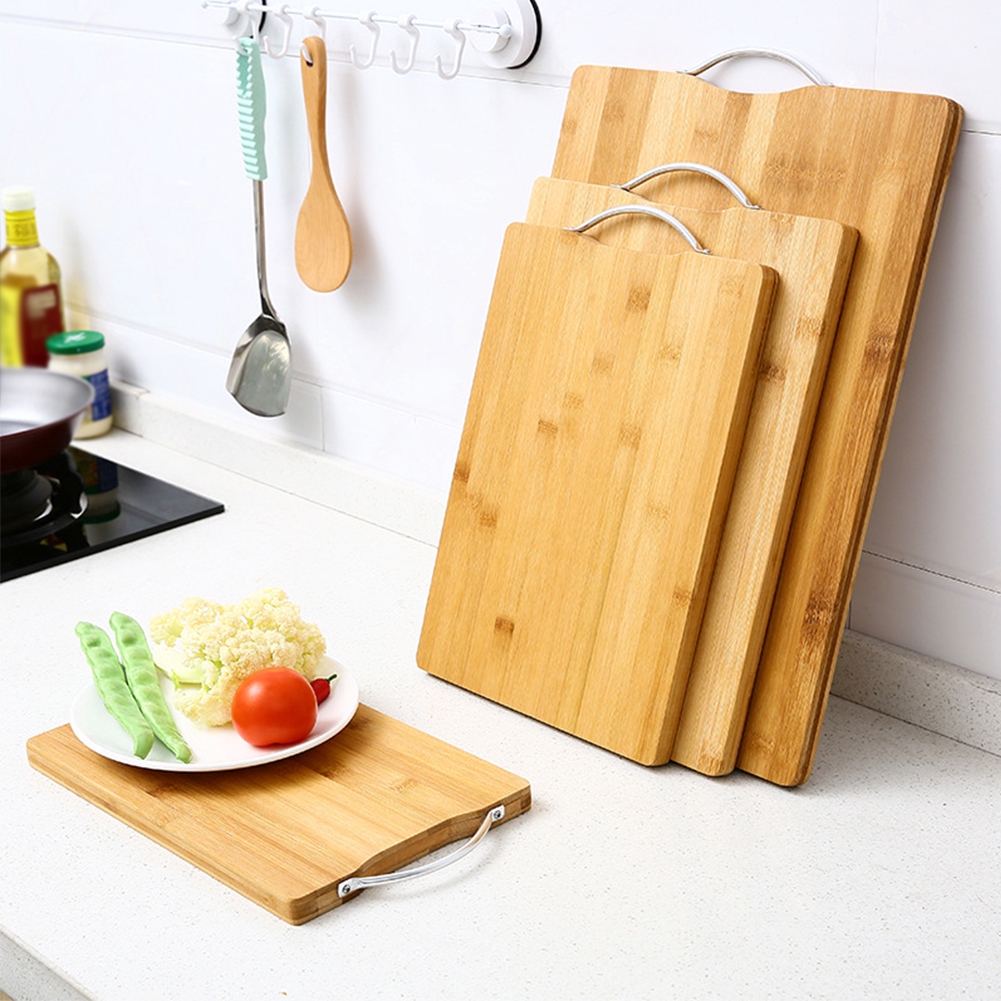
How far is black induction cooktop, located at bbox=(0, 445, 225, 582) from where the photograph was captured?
135 cm

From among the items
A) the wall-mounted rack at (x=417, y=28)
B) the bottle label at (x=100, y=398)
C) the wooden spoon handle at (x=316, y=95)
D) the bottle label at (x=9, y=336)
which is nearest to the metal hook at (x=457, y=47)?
the wall-mounted rack at (x=417, y=28)

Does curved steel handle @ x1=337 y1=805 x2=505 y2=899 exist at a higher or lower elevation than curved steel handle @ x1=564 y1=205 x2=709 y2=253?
lower

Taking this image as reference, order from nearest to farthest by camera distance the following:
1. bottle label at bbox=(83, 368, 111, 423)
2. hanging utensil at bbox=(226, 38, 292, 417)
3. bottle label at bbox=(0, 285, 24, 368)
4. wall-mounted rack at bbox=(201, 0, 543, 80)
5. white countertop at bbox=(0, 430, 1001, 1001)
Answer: white countertop at bbox=(0, 430, 1001, 1001) < bottle label at bbox=(0, 285, 24, 368) < wall-mounted rack at bbox=(201, 0, 543, 80) < hanging utensil at bbox=(226, 38, 292, 417) < bottle label at bbox=(83, 368, 111, 423)

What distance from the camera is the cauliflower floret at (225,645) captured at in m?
0.94

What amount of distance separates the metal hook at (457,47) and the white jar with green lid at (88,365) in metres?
0.66

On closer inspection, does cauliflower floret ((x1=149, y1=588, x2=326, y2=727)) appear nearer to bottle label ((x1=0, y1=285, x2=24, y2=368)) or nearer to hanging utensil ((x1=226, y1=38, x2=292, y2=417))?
bottle label ((x1=0, y1=285, x2=24, y2=368))

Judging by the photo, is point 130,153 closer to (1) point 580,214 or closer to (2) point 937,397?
(1) point 580,214

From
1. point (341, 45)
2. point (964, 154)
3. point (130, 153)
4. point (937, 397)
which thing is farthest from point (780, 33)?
point (130, 153)

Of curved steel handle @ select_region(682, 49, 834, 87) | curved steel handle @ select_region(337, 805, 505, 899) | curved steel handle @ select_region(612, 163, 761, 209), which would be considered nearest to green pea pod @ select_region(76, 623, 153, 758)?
curved steel handle @ select_region(337, 805, 505, 899)

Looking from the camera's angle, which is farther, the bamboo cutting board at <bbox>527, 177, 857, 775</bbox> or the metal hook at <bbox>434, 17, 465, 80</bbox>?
the metal hook at <bbox>434, 17, 465, 80</bbox>

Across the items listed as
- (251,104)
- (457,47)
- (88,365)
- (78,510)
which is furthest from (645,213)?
(88,365)

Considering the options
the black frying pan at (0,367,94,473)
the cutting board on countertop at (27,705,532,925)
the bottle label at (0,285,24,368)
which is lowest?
the cutting board on countertop at (27,705,532,925)

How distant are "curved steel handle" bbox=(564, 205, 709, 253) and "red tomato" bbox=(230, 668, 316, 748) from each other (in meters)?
0.42

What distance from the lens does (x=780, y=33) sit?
1005 mm
